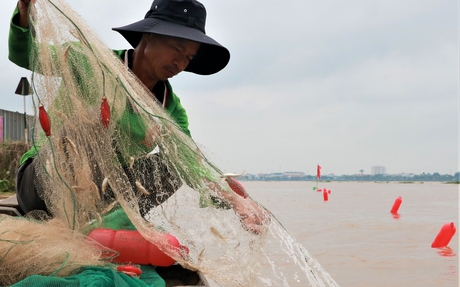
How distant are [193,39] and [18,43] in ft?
3.45

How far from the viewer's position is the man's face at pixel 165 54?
272cm

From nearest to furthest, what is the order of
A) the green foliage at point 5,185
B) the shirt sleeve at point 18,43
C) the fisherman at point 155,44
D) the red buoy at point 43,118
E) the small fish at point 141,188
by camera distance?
the red buoy at point 43,118
the small fish at point 141,188
the shirt sleeve at point 18,43
the fisherman at point 155,44
the green foliage at point 5,185

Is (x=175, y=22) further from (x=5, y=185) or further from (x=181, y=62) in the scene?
(x=5, y=185)

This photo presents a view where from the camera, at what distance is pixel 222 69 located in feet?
11.3

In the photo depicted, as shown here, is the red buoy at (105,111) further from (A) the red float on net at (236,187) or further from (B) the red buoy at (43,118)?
(A) the red float on net at (236,187)

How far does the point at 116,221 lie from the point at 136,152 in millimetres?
491

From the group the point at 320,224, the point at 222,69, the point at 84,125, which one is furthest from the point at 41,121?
the point at 320,224

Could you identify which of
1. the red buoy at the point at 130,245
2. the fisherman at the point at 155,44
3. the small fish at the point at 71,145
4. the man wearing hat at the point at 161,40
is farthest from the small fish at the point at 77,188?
the man wearing hat at the point at 161,40

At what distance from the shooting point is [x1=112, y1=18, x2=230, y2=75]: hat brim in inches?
104

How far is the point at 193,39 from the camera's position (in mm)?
2574

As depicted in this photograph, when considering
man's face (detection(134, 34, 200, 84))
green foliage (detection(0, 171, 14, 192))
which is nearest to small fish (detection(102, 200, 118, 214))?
man's face (detection(134, 34, 200, 84))

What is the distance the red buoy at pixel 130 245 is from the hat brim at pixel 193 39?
3.95ft

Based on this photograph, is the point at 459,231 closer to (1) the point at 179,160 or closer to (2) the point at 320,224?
(2) the point at 320,224

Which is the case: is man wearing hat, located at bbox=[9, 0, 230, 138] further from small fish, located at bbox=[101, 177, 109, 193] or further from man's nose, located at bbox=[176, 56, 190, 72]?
small fish, located at bbox=[101, 177, 109, 193]
